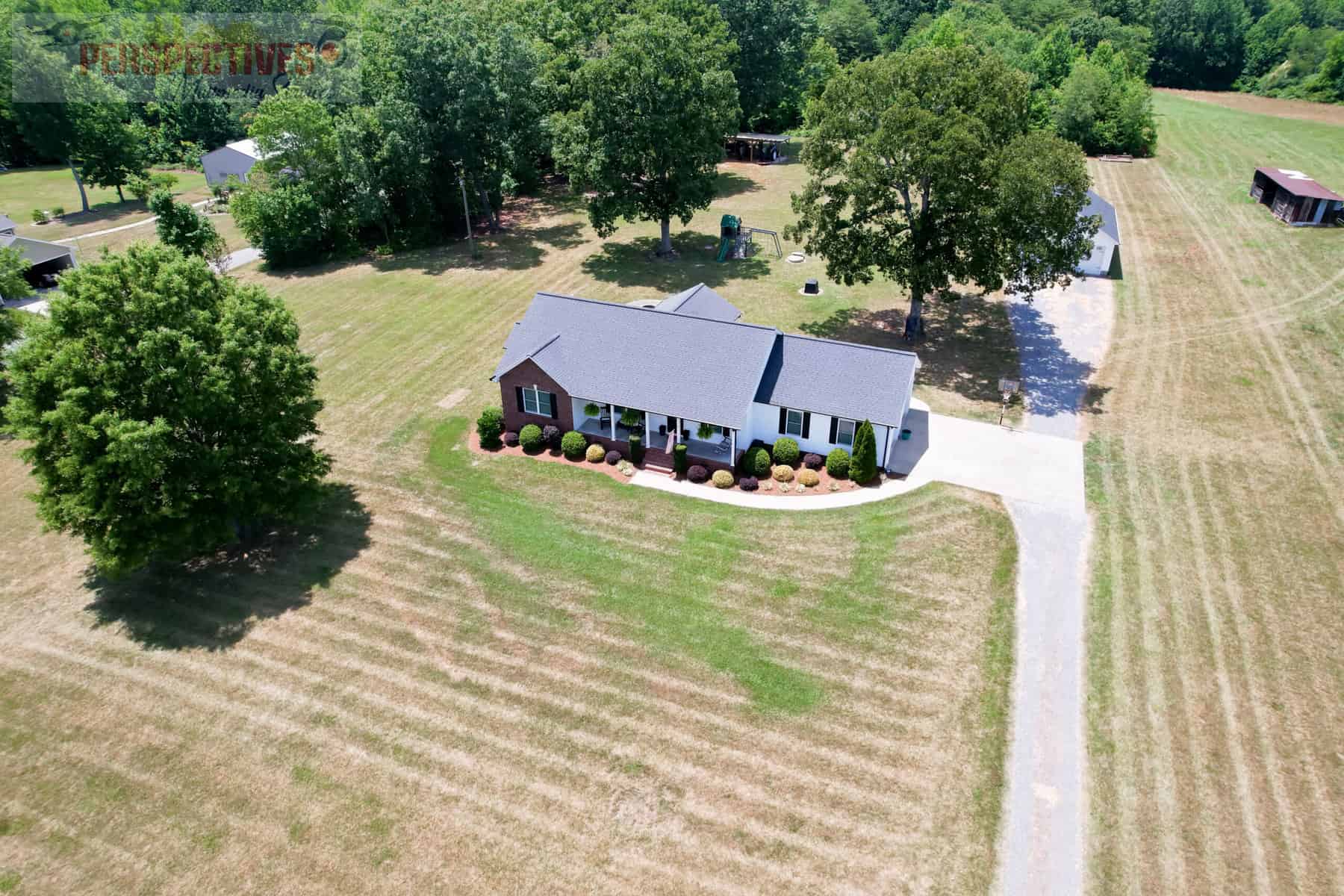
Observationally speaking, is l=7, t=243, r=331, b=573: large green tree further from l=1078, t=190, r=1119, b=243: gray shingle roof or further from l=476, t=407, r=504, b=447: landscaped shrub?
l=1078, t=190, r=1119, b=243: gray shingle roof

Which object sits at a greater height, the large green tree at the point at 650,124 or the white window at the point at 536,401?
the large green tree at the point at 650,124

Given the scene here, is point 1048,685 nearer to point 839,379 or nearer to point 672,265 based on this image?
point 839,379

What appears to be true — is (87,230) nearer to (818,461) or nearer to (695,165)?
(695,165)

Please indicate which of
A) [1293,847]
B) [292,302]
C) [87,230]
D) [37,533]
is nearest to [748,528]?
[1293,847]

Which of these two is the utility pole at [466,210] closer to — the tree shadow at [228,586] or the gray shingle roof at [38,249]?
the gray shingle roof at [38,249]

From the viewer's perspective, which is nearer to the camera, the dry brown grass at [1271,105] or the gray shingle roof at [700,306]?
the gray shingle roof at [700,306]

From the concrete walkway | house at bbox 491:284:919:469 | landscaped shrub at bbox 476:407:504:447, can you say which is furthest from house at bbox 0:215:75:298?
the concrete walkway

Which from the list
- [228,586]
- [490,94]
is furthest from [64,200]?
[228,586]

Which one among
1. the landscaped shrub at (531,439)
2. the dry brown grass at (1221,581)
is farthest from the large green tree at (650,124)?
the dry brown grass at (1221,581)
